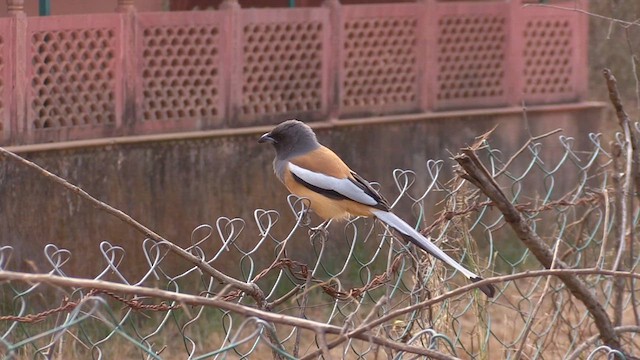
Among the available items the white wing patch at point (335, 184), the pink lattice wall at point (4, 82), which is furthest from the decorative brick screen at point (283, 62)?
the white wing patch at point (335, 184)

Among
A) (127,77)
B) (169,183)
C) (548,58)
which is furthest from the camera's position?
(548,58)

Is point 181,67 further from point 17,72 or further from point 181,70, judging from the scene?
point 17,72

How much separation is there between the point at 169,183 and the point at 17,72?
1.30 meters

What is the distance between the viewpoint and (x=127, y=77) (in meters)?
8.45

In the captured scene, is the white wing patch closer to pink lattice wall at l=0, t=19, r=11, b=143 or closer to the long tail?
the long tail

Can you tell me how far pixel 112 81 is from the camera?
8.36 metres

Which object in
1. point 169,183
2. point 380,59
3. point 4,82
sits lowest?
point 169,183

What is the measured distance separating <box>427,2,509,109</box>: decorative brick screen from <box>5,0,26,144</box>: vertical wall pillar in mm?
3639

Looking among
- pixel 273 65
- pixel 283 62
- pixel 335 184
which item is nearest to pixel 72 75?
pixel 273 65

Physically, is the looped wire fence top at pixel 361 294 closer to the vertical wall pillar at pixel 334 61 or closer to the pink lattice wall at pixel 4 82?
the pink lattice wall at pixel 4 82

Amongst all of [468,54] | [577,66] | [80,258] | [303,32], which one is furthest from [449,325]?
[577,66]

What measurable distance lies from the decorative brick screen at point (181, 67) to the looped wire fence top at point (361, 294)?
0.84 m

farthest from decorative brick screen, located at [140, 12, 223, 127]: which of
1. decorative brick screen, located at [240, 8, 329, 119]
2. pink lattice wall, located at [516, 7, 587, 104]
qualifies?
pink lattice wall, located at [516, 7, 587, 104]

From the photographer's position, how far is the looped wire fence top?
12.9 feet
